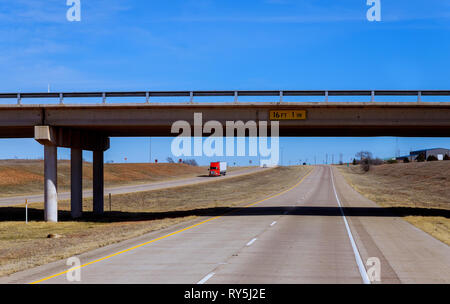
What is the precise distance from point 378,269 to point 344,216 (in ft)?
61.9

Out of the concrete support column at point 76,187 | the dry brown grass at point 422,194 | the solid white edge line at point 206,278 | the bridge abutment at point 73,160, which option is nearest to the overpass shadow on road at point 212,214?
the concrete support column at point 76,187

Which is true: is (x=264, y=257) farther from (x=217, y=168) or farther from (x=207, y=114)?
(x=217, y=168)

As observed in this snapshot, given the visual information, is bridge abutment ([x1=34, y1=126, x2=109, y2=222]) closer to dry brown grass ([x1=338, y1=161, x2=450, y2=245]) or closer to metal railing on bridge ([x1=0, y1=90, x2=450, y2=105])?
metal railing on bridge ([x1=0, y1=90, x2=450, y2=105])

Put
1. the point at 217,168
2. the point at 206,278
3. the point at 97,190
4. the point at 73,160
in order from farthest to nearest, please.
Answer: the point at 217,168 → the point at 97,190 → the point at 73,160 → the point at 206,278

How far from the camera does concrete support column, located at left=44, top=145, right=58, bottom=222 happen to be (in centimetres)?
3111

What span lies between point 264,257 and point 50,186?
20566 mm

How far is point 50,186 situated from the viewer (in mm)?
31438

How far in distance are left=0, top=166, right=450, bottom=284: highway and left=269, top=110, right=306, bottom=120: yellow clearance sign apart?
28.1ft

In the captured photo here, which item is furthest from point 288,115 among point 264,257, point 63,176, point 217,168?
point 217,168

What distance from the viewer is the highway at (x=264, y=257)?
1178 centimetres

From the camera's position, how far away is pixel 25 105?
31.7 metres

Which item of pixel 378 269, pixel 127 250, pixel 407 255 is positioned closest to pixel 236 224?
pixel 127 250

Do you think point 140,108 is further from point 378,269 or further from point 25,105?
point 378,269
